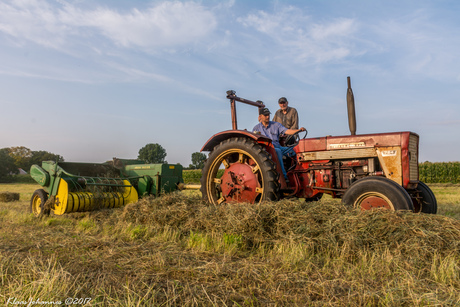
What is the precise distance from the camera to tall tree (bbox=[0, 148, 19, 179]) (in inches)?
1821

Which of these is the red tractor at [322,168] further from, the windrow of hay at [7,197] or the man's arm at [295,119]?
the windrow of hay at [7,197]

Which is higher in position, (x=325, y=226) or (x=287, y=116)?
(x=287, y=116)

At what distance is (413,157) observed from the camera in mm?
4664

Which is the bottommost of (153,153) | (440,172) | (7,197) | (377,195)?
(7,197)

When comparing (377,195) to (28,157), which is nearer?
Answer: (377,195)

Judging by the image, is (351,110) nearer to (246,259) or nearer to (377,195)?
(377,195)

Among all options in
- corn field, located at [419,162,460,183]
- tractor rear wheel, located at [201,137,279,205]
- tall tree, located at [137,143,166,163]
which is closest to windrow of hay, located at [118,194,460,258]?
tractor rear wheel, located at [201,137,279,205]

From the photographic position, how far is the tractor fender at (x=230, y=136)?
494cm

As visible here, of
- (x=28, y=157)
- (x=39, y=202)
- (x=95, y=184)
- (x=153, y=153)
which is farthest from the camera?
(x=28, y=157)

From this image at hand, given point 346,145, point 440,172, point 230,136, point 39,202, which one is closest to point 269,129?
point 230,136

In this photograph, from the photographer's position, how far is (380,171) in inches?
180

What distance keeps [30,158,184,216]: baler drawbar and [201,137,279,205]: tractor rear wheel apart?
1.99 meters

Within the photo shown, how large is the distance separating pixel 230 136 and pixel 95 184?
265cm

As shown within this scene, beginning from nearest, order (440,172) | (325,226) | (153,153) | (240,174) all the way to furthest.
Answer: (325,226) → (240,174) → (440,172) → (153,153)
